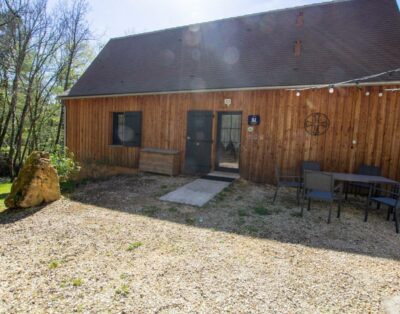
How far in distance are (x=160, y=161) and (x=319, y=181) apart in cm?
485

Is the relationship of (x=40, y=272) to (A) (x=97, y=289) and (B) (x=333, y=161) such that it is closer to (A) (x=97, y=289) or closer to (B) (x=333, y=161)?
(A) (x=97, y=289)

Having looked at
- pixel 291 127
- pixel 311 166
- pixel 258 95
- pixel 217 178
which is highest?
pixel 258 95

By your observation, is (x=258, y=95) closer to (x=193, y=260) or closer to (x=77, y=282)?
(x=193, y=260)

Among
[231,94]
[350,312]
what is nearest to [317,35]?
[231,94]

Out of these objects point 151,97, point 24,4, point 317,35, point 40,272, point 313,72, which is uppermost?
point 24,4

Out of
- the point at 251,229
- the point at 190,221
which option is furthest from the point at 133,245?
the point at 251,229

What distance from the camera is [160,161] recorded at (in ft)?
25.5

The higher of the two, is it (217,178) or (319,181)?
(319,181)

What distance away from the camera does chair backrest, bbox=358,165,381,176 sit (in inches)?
215

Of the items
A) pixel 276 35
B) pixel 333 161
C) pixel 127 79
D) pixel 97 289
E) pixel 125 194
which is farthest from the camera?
pixel 127 79

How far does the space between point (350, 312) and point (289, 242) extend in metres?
1.39

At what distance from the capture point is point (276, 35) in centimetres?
783

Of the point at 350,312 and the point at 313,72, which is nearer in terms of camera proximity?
the point at 350,312

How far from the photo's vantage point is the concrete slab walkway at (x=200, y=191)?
527cm
